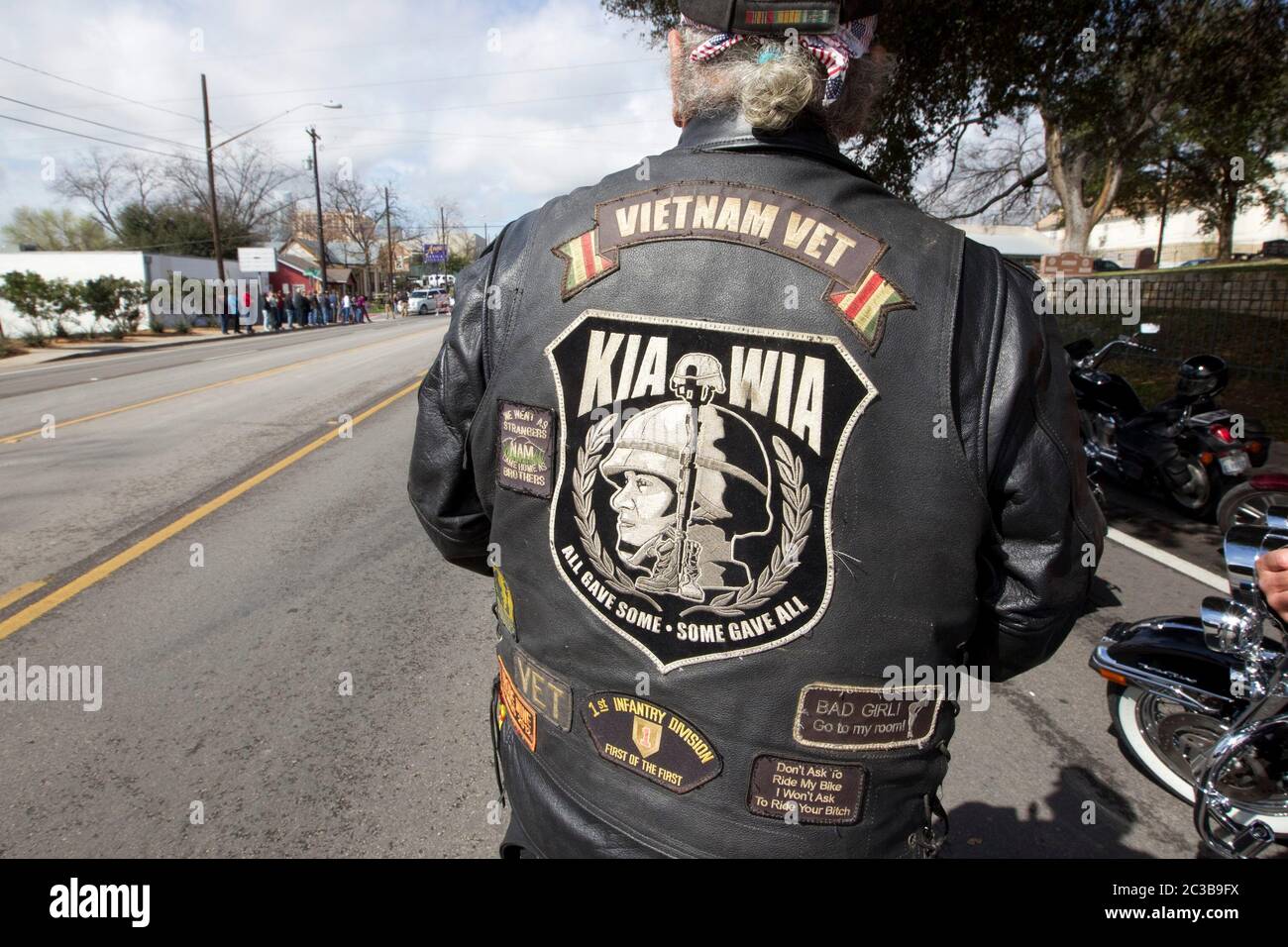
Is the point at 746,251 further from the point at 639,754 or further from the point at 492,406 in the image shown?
the point at 639,754

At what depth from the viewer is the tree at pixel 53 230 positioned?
57812mm

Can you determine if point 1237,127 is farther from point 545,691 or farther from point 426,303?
point 426,303

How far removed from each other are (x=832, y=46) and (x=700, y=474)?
2.31 feet

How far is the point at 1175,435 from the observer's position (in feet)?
20.6

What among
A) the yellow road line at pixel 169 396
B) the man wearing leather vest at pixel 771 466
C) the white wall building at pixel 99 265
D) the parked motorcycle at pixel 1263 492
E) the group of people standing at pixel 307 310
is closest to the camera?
the man wearing leather vest at pixel 771 466

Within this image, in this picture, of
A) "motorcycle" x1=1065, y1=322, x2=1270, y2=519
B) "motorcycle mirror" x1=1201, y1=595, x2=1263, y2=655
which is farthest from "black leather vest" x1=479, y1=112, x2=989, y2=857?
Result: "motorcycle" x1=1065, y1=322, x2=1270, y2=519

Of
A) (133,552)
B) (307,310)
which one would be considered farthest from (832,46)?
(307,310)

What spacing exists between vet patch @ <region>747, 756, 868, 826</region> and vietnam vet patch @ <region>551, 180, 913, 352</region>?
0.64 meters

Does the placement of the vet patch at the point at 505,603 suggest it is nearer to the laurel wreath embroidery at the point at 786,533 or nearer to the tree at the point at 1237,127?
the laurel wreath embroidery at the point at 786,533

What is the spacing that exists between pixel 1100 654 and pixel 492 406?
9.57ft

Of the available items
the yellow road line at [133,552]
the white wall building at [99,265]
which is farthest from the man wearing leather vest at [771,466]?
the white wall building at [99,265]

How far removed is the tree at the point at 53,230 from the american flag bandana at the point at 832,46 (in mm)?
71053

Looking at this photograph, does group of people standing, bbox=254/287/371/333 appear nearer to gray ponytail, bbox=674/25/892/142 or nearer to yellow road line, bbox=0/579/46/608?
yellow road line, bbox=0/579/46/608

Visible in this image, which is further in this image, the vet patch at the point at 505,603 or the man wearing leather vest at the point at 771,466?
the vet patch at the point at 505,603
